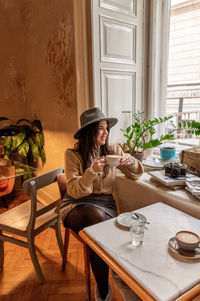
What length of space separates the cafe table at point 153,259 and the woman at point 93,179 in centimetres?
42

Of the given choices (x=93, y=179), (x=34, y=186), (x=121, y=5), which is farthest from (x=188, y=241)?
(x=121, y=5)

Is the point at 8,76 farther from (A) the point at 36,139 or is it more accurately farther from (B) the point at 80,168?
(B) the point at 80,168

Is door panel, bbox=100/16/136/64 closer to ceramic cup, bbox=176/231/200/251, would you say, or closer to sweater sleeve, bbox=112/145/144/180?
sweater sleeve, bbox=112/145/144/180

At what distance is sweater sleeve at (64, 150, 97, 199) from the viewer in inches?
57.7

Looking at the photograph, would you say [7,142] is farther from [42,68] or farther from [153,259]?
[153,259]

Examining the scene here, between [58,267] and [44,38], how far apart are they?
236 centimetres

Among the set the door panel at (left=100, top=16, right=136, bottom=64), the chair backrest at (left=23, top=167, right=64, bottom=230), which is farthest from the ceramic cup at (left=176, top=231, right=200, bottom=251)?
the door panel at (left=100, top=16, right=136, bottom=64)

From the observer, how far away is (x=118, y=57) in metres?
2.10

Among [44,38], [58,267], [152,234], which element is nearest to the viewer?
[152,234]

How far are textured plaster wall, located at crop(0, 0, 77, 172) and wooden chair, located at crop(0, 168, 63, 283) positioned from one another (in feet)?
2.66

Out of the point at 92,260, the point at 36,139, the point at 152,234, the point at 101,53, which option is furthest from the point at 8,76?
the point at 152,234

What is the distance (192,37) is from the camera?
202 cm

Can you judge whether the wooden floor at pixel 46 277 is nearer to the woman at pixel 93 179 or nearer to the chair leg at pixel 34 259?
the chair leg at pixel 34 259

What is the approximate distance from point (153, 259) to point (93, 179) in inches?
27.4
